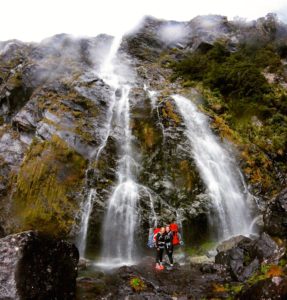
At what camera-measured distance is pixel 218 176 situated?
18953mm

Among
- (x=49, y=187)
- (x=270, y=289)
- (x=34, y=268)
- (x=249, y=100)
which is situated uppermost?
(x=270, y=289)

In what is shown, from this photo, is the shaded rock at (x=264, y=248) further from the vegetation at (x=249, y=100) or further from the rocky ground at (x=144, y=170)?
the vegetation at (x=249, y=100)

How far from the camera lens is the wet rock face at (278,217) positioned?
11445 millimetres

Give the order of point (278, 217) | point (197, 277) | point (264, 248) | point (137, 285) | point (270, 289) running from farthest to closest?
point (197, 277) → point (278, 217) → point (264, 248) → point (137, 285) → point (270, 289)

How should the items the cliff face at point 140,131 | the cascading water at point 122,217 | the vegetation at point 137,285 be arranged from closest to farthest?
the vegetation at point 137,285 → the cascading water at point 122,217 → the cliff face at point 140,131

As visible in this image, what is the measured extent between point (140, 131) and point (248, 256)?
37.0 feet

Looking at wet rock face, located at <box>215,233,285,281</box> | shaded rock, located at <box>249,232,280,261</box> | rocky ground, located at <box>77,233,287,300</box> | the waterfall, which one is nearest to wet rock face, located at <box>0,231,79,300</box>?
rocky ground, located at <box>77,233,287,300</box>

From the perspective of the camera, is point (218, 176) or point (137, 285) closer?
point (137, 285)

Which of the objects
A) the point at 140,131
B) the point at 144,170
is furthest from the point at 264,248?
the point at 140,131

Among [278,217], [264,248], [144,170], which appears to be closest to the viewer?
[264,248]

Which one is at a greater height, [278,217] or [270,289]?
[270,289]

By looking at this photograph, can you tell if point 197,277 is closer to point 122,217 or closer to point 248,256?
point 248,256

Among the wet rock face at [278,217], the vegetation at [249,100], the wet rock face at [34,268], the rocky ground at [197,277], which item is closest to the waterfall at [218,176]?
the vegetation at [249,100]

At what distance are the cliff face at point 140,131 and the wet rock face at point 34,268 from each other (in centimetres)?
763
